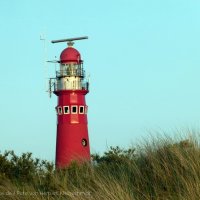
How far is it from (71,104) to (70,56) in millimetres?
2684

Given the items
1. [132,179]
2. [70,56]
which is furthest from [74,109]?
[132,179]

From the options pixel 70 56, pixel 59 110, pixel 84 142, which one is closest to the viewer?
pixel 84 142

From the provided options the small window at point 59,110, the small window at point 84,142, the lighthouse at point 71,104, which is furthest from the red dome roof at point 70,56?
the small window at point 84,142

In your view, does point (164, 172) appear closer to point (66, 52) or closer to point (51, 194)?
point (51, 194)

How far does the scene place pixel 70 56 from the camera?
100 ft

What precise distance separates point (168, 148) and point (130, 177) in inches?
26.1

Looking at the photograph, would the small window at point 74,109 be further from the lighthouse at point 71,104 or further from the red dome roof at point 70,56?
the red dome roof at point 70,56

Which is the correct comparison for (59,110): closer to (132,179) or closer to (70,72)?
(70,72)

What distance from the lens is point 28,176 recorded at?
9.85m

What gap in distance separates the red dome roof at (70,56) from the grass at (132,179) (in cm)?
2113

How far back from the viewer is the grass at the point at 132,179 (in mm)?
6871

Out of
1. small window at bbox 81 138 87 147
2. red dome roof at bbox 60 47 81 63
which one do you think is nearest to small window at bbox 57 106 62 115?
small window at bbox 81 138 87 147

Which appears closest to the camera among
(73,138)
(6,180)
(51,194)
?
(51,194)

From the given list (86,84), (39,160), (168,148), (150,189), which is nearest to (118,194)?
(150,189)
